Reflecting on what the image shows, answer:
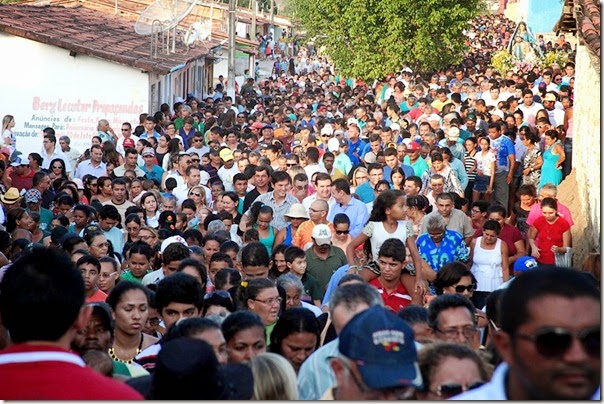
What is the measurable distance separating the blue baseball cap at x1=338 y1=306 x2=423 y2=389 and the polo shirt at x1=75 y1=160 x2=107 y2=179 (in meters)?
12.5

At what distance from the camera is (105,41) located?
2567 centimetres

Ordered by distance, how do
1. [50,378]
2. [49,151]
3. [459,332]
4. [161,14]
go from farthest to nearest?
[161,14]
[49,151]
[459,332]
[50,378]

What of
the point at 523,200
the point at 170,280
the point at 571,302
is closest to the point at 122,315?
the point at 170,280

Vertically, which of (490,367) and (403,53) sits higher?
(403,53)

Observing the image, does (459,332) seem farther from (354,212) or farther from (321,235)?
(354,212)

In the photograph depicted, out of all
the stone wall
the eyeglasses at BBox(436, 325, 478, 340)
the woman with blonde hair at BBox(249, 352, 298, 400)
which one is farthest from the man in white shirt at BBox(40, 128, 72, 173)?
the woman with blonde hair at BBox(249, 352, 298, 400)

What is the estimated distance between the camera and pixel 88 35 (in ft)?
84.8

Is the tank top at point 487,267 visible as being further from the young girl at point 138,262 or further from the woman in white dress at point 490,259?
the young girl at point 138,262

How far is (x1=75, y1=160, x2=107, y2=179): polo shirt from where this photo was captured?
52.7ft

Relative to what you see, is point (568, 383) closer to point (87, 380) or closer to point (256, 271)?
point (87, 380)

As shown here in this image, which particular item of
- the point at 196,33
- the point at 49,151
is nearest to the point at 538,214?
the point at 49,151

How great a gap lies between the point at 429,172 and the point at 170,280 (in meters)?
8.36

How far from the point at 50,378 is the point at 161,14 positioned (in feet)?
74.7

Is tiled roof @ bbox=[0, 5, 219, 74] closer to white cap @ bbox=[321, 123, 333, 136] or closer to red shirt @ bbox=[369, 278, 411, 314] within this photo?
white cap @ bbox=[321, 123, 333, 136]
